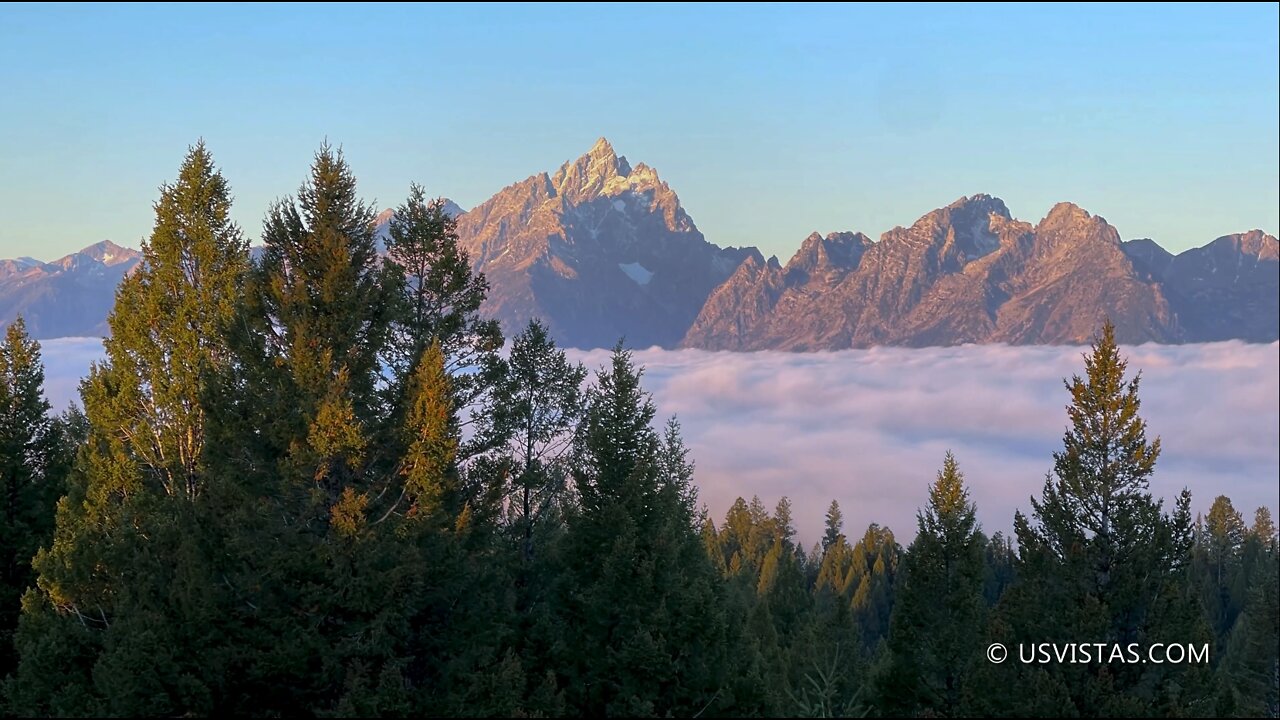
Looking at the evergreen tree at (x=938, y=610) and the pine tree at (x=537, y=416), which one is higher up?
the pine tree at (x=537, y=416)

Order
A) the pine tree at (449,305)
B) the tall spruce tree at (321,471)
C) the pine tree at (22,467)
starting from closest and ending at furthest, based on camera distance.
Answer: the tall spruce tree at (321,471) < the pine tree at (449,305) < the pine tree at (22,467)

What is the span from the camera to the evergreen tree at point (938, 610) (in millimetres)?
32531

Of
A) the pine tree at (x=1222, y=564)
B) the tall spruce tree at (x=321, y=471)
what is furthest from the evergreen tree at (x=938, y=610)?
the pine tree at (x=1222, y=564)

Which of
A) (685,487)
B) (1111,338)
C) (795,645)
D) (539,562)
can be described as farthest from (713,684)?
(795,645)

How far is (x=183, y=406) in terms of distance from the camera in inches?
1042

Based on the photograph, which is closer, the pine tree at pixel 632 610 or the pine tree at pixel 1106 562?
the pine tree at pixel 632 610

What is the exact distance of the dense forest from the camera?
74.8ft

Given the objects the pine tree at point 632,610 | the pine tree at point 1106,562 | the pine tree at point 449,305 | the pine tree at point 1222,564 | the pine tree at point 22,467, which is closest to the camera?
the pine tree at point 632,610

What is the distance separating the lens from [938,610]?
34000 mm

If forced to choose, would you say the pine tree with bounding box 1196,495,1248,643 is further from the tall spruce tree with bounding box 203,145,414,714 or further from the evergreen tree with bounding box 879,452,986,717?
the tall spruce tree with bounding box 203,145,414,714

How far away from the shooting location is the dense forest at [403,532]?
22.8 m

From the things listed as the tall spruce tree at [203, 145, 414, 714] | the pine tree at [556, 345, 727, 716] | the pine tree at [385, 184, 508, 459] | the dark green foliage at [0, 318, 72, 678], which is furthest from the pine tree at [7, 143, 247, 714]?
the pine tree at [556, 345, 727, 716]

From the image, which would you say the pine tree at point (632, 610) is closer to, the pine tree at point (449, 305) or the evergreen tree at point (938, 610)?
the pine tree at point (449, 305)

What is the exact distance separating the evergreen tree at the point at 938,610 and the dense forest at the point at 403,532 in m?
0.27
